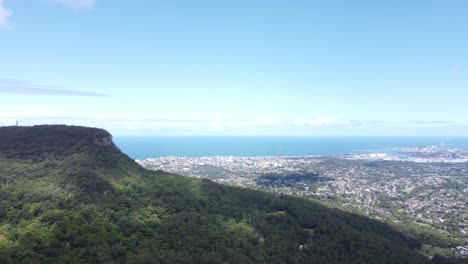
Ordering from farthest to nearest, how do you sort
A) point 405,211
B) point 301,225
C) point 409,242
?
1. point 405,211
2. point 409,242
3. point 301,225

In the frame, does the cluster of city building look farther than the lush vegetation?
Yes

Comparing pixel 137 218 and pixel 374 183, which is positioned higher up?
pixel 137 218

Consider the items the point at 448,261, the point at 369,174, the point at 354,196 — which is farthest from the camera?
the point at 369,174

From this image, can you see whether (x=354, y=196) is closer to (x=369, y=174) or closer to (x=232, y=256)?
(x=369, y=174)

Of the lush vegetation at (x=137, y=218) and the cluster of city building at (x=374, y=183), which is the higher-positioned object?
the lush vegetation at (x=137, y=218)

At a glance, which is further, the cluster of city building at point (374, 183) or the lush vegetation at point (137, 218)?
the cluster of city building at point (374, 183)

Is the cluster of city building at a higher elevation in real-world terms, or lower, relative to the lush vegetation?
lower

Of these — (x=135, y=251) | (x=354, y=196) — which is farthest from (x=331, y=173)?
(x=135, y=251)

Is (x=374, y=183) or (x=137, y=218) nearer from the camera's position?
(x=137, y=218)
